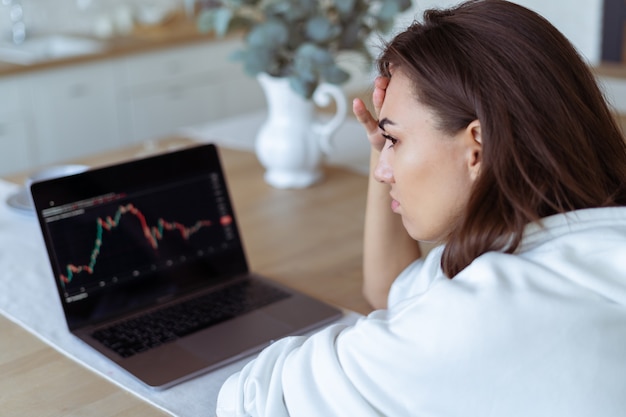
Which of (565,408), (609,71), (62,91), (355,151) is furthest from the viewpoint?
(62,91)

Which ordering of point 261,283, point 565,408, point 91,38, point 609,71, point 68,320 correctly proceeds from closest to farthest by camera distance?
point 565,408
point 68,320
point 261,283
point 609,71
point 91,38

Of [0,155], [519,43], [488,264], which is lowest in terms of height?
[0,155]

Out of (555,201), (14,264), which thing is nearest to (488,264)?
(555,201)

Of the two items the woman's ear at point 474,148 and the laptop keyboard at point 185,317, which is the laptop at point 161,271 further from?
the woman's ear at point 474,148

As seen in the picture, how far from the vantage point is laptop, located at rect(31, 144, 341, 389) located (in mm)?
1282

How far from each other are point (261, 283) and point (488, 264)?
2.13 feet

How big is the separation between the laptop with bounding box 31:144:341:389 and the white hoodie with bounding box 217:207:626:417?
0.36m

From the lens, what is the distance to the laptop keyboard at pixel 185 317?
1.29 m

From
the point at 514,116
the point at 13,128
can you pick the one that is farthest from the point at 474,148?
the point at 13,128

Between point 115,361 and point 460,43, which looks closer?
point 460,43

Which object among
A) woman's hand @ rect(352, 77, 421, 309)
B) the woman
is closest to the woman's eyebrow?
the woman

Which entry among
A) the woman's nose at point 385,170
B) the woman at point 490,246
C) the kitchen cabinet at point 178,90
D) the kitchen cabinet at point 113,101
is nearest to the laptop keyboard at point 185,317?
the woman at point 490,246

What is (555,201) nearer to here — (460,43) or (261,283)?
(460,43)

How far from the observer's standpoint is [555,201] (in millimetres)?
947
